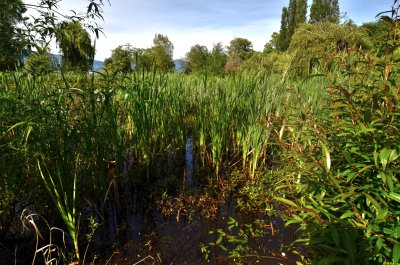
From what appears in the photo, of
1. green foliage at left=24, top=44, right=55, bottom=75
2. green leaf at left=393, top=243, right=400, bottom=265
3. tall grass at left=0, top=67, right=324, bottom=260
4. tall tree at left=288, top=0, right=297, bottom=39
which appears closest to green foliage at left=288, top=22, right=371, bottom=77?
tall grass at left=0, top=67, right=324, bottom=260

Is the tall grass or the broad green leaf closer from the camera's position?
the broad green leaf

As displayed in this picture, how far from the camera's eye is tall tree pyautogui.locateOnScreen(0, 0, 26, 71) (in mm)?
2016

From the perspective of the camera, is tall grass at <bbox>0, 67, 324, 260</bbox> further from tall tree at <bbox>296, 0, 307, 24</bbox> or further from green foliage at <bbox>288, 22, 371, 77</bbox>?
tall tree at <bbox>296, 0, 307, 24</bbox>

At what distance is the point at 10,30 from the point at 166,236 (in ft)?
7.10

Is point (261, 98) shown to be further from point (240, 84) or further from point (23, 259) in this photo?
point (23, 259)

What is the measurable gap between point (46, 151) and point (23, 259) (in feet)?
3.01

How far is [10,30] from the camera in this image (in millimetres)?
2141

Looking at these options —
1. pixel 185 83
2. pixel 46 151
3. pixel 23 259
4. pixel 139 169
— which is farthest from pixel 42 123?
pixel 185 83

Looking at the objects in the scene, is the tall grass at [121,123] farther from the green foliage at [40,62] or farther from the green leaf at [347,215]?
the green leaf at [347,215]

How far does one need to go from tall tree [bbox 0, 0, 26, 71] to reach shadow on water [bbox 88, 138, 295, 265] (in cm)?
168

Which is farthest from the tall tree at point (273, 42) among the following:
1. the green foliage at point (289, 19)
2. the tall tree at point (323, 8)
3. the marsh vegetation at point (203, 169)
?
the marsh vegetation at point (203, 169)

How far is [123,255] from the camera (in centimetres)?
228

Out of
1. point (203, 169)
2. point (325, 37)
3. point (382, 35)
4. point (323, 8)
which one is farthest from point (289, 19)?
point (382, 35)

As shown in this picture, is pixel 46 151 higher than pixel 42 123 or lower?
lower
